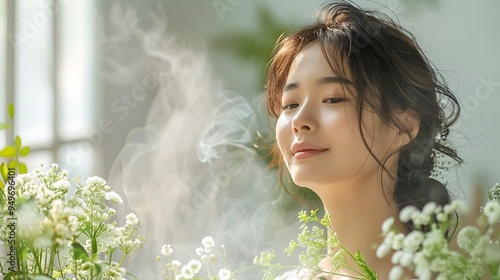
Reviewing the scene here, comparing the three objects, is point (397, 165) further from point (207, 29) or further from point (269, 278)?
point (207, 29)

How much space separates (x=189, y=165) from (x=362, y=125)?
1.06m

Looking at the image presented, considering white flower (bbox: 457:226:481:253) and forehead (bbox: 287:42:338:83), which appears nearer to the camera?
white flower (bbox: 457:226:481:253)

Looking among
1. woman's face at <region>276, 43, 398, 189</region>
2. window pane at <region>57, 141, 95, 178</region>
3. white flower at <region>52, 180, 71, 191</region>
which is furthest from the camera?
window pane at <region>57, 141, 95, 178</region>

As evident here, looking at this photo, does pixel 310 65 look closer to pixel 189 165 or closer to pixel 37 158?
pixel 189 165

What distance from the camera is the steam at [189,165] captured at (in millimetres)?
1988

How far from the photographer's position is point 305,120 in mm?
1131

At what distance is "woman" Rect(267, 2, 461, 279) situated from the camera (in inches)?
44.4

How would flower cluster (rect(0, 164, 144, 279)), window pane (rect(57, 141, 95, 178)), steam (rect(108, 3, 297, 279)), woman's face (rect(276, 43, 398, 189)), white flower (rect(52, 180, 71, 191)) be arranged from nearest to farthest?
flower cluster (rect(0, 164, 144, 279)), white flower (rect(52, 180, 71, 191)), woman's face (rect(276, 43, 398, 189)), steam (rect(108, 3, 297, 279)), window pane (rect(57, 141, 95, 178))

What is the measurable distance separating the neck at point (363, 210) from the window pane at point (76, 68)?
128cm

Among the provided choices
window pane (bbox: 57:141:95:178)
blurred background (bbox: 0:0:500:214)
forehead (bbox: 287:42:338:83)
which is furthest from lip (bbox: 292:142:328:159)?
window pane (bbox: 57:141:95:178)

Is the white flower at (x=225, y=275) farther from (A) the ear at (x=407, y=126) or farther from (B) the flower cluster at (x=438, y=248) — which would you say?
(B) the flower cluster at (x=438, y=248)

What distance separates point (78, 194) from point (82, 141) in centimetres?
121

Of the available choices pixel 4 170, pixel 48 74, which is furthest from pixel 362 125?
pixel 48 74

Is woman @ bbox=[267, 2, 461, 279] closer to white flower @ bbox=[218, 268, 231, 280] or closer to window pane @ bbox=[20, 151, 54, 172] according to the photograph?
white flower @ bbox=[218, 268, 231, 280]
